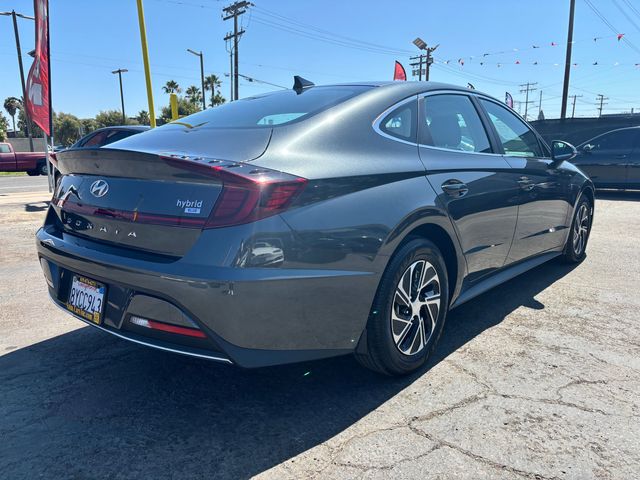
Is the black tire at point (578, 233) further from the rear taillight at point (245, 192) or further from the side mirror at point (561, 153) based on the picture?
the rear taillight at point (245, 192)

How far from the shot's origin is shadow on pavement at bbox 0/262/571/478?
6.70ft

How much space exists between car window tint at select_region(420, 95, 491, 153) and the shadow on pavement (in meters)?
1.30

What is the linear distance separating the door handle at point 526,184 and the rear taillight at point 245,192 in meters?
2.27

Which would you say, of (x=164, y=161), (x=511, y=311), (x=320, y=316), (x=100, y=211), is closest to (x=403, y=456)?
(x=320, y=316)

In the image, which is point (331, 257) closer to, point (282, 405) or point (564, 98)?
point (282, 405)

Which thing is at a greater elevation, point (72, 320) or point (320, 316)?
point (320, 316)

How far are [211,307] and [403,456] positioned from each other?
3.30 ft

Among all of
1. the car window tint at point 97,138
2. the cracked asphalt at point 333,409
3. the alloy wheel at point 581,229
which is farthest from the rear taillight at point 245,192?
the car window tint at point 97,138

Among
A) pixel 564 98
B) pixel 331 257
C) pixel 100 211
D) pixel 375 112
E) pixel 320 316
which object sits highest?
pixel 564 98

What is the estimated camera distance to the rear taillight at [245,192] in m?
1.99

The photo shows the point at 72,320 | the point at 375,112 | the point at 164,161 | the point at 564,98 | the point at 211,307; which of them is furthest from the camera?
the point at 564,98

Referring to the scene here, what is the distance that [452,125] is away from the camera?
328 cm

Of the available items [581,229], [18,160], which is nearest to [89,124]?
[18,160]

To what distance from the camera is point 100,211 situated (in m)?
2.37
